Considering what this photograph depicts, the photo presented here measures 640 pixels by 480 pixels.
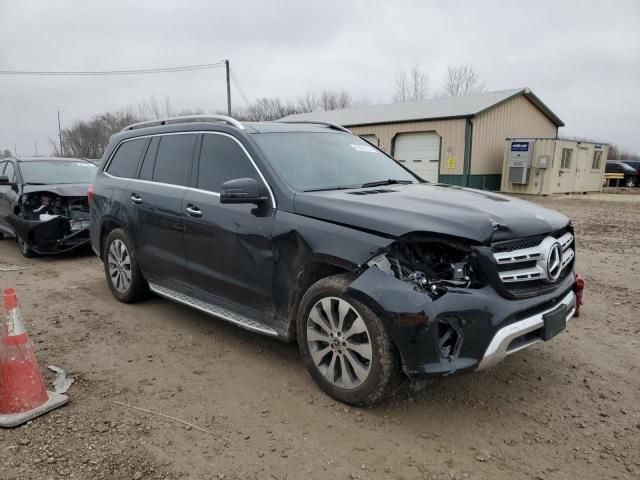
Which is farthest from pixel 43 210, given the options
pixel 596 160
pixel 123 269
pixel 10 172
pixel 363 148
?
pixel 596 160

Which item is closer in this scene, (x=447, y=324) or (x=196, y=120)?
(x=447, y=324)

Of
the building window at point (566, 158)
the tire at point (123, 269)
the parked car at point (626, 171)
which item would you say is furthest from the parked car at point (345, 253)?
the parked car at point (626, 171)

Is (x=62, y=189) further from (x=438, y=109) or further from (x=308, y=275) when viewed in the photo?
(x=438, y=109)

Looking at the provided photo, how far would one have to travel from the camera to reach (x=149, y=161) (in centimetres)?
498

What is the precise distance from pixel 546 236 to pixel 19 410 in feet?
11.5

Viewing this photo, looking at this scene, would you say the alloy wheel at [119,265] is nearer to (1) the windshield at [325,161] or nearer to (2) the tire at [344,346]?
(1) the windshield at [325,161]

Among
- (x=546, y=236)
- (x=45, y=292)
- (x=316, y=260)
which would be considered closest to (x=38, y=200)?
(x=45, y=292)

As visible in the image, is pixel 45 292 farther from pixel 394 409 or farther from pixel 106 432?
pixel 394 409

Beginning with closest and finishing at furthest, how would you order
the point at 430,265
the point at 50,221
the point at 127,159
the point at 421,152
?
the point at 430,265
the point at 127,159
the point at 50,221
the point at 421,152

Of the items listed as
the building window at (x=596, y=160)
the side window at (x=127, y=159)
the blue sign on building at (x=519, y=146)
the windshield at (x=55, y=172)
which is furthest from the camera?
the building window at (x=596, y=160)

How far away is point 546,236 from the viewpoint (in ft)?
10.4

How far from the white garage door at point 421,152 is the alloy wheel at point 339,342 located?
2010 cm

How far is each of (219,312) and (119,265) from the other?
1.83 meters

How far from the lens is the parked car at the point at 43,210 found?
7668mm
